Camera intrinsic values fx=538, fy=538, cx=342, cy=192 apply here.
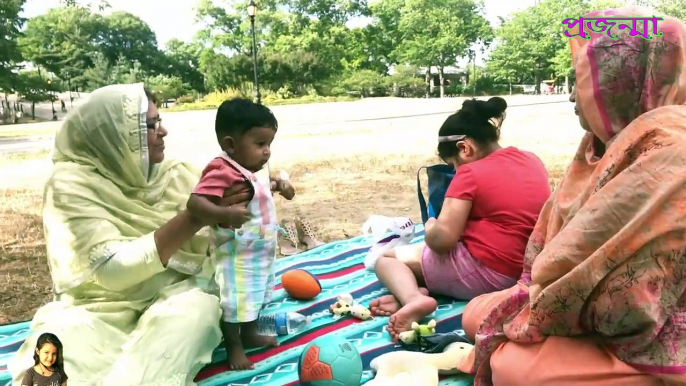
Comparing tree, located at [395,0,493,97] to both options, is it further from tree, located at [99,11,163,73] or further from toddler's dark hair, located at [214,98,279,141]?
toddler's dark hair, located at [214,98,279,141]

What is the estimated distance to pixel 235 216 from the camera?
1888 millimetres

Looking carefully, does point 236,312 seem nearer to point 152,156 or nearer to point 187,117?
point 152,156

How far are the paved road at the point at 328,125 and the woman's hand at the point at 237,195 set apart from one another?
15.7 ft

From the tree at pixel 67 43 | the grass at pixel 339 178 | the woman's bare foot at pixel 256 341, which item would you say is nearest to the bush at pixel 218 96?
the grass at pixel 339 178

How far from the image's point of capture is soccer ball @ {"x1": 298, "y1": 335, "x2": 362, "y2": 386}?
1.94m

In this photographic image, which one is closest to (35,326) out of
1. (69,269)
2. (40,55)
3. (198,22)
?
(69,269)

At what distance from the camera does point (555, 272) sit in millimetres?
1548

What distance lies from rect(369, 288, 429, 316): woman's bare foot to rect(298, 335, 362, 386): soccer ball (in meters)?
0.61

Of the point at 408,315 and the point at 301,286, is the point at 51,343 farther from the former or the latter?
the point at 301,286

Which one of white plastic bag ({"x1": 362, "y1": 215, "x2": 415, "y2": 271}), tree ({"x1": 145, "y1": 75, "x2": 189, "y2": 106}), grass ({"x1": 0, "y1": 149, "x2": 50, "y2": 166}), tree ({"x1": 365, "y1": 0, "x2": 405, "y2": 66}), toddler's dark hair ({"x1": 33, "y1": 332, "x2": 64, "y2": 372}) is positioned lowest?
white plastic bag ({"x1": 362, "y1": 215, "x2": 415, "y2": 271})

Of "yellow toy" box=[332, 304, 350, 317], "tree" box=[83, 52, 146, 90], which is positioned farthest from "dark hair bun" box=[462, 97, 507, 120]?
"tree" box=[83, 52, 146, 90]

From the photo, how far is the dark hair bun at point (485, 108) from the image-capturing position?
257 cm

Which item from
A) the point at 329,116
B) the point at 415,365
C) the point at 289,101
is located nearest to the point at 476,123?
the point at 415,365

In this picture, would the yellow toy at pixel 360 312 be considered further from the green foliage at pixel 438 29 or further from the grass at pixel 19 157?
the green foliage at pixel 438 29
